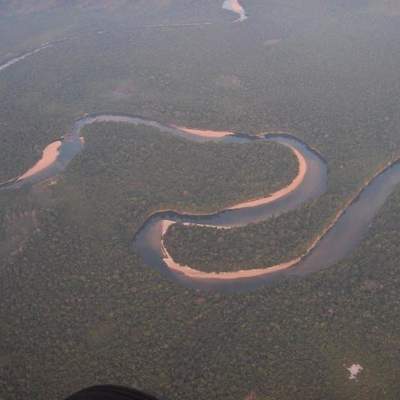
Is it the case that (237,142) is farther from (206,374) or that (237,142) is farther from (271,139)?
(206,374)

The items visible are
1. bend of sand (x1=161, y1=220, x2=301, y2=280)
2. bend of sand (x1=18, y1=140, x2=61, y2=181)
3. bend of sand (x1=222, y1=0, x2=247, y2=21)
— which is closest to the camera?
bend of sand (x1=161, y1=220, x2=301, y2=280)

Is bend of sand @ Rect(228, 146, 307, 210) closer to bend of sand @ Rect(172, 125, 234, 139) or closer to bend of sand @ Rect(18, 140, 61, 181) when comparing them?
bend of sand @ Rect(172, 125, 234, 139)

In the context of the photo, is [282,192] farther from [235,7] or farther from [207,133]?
[235,7]

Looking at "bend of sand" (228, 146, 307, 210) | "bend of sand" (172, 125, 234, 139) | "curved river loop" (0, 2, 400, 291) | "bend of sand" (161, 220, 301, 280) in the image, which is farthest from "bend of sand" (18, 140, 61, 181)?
"bend of sand" (228, 146, 307, 210)

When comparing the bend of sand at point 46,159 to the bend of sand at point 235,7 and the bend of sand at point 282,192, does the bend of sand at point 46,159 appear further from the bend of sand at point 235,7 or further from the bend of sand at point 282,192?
the bend of sand at point 235,7

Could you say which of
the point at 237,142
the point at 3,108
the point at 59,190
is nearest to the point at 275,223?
the point at 237,142

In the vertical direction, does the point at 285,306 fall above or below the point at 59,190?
above

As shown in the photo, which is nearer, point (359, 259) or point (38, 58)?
point (359, 259)

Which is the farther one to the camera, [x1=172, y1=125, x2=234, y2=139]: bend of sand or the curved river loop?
[x1=172, y1=125, x2=234, y2=139]: bend of sand
